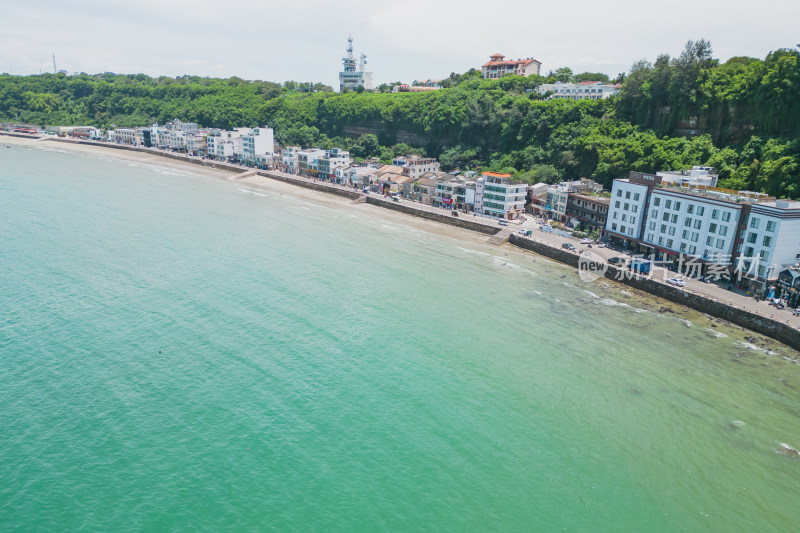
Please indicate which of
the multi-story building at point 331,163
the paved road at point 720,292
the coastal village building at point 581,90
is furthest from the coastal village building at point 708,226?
the coastal village building at point 581,90

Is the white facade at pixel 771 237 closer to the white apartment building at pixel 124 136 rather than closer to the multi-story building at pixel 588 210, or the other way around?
→ the multi-story building at pixel 588 210

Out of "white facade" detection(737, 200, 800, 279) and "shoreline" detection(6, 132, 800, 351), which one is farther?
"white facade" detection(737, 200, 800, 279)

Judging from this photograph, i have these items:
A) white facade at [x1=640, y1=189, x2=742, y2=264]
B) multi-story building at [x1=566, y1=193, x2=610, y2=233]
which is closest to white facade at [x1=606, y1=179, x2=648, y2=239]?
white facade at [x1=640, y1=189, x2=742, y2=264]

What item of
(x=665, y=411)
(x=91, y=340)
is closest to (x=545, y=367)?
(x=665, y=411)

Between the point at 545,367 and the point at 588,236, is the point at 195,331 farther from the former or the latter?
the point at 588,236

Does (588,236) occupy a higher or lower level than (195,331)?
higher

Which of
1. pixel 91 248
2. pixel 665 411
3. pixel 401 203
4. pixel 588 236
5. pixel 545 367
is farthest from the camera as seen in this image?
pixel 401 203

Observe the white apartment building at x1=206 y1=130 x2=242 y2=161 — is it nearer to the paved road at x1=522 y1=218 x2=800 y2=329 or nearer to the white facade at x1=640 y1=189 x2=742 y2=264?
the paved road at x1=522 y1=218 x2=800 y2=329
